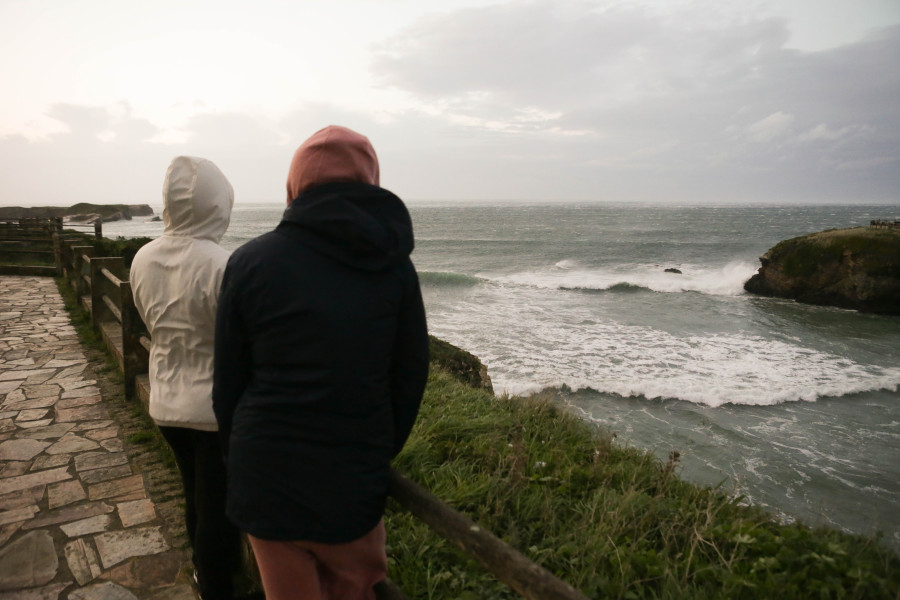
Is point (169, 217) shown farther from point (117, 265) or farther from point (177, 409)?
point (117, 265)

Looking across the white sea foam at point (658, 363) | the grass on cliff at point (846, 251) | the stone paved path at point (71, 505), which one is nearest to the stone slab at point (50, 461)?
the stone paved path at point (71, 505)

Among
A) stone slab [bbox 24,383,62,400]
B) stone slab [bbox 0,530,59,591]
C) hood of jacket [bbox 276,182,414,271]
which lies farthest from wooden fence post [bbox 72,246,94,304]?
hood of jacket [bbox 276,182,414,271]

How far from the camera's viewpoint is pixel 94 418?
4.43 meters

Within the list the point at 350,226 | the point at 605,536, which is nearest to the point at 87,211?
the point at 605,536

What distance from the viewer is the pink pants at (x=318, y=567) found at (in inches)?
56.4

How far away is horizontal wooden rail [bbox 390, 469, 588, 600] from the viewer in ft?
4.20

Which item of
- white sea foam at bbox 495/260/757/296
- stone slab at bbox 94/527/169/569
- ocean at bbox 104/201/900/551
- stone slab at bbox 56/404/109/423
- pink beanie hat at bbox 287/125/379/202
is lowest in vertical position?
ocean at bbox 104/201/900/551

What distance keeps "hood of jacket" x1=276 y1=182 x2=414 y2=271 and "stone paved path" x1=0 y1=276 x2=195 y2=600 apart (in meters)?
2.14

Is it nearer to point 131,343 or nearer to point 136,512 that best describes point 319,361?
point 136,512

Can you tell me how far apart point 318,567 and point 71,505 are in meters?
2.53

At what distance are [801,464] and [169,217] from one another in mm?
7663

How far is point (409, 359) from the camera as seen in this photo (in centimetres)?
146

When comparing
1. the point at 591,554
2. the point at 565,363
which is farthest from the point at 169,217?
the point at 565,363

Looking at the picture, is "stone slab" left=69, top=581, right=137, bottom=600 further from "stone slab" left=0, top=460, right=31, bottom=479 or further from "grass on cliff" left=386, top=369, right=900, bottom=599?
"stone slab" left=0, top=460, right=31, bottom=479
